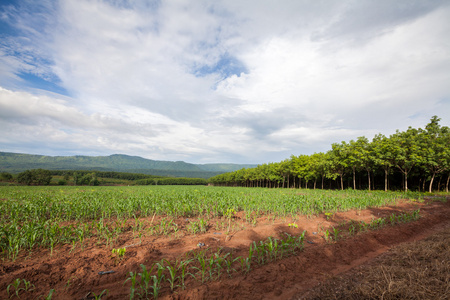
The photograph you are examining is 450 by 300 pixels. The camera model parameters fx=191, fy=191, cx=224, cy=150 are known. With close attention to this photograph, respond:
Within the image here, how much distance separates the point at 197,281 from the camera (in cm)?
410

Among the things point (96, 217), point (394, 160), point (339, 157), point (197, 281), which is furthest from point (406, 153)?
point (96, 217)

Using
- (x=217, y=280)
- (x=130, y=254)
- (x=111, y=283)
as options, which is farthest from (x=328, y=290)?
(x=130, y=254)

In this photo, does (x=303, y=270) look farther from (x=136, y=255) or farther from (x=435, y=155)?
(x=435, y=155)

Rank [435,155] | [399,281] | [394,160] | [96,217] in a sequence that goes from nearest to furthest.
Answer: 1. [399,281]
2. [96,217]
3. [435,155]
4. [394,160]

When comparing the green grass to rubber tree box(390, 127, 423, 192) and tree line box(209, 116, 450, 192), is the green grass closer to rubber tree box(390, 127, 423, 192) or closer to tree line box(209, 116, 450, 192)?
rubber tree box(390, 127, 423, 192)

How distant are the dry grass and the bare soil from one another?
0.39 meters

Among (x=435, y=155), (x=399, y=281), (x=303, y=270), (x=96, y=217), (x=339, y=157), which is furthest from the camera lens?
(x=339, y=157)

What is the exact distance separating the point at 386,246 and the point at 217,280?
620 cm

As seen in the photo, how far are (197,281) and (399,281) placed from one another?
12.6 ft

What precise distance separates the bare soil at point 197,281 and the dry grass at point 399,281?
1.28 feet

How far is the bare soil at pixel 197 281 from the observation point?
12.4 feet

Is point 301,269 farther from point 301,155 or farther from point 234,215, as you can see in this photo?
point 301,155

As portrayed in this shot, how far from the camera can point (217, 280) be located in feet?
13.6

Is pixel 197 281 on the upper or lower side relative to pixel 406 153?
lower
